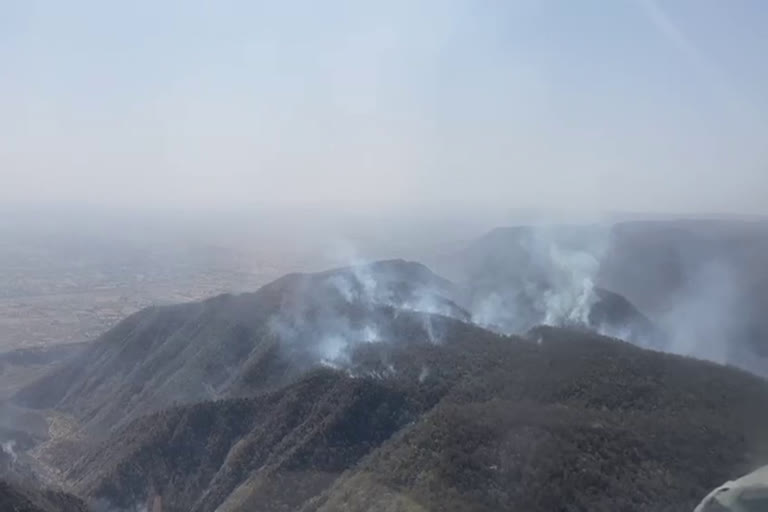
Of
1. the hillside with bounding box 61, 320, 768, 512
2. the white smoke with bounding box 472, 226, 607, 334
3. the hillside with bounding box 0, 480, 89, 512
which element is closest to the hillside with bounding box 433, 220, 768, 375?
the white smoke with bounding box 472, 226, 607, 334

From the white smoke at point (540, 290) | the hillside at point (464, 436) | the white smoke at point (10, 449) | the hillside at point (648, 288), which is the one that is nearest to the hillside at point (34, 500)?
the hillside at point (464, 436)

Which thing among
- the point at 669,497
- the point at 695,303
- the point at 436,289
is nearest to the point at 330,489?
the point at 669,497

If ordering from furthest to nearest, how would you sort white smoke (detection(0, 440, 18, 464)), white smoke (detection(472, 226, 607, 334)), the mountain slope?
white smoke (detection(472, 226, 607, 334))
the mountain slope
white smoke (detection(0, 440, 18, 464))

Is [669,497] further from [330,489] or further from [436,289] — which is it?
[436,289]

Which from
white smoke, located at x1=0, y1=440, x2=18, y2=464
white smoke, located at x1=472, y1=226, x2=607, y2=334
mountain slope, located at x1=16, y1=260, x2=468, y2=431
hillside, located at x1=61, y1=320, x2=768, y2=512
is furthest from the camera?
white smoke, located at x1=472, y1=226, x2=607, y2=334

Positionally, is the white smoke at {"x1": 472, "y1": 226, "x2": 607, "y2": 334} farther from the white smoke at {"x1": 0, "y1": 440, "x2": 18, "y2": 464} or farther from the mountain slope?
the white smoke at {"x1": 0, "y1": 440, "x2": 18, "y2": 464}

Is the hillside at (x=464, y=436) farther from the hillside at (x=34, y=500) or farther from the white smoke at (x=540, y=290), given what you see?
the white smoke at (x=540, y=290)

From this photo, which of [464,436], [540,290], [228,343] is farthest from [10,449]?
[540,290]

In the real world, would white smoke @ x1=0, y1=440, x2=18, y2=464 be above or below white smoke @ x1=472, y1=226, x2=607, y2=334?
below
